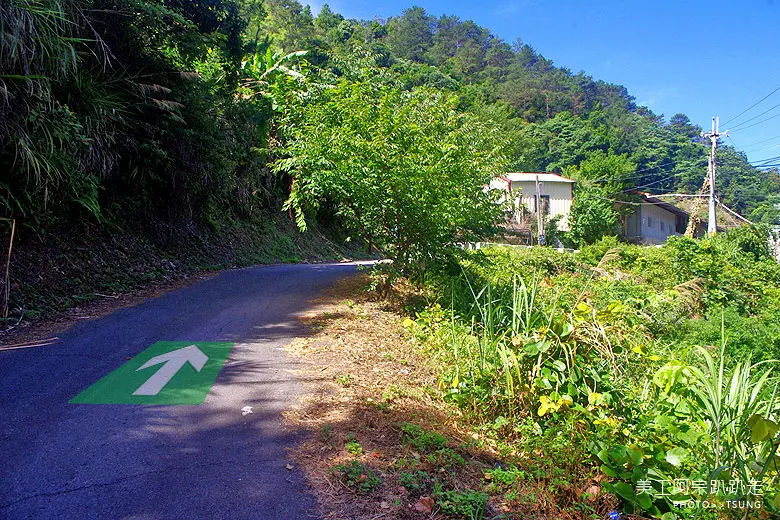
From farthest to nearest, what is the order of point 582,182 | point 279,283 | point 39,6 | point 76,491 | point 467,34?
point 467,34
point 582,182
point 279,283
point 39,6
point 76,491

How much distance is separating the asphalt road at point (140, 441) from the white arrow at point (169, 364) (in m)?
0.33

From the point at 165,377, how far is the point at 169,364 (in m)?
0.45

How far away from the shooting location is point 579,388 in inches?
198

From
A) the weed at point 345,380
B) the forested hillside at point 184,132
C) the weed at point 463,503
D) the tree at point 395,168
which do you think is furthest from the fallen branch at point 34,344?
the weed at point 463,503

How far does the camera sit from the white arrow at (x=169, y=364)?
5414 mm

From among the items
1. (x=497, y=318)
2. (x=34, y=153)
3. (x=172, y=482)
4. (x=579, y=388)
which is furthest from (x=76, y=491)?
(x=34, y=153)

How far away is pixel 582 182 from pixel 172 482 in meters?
45.0

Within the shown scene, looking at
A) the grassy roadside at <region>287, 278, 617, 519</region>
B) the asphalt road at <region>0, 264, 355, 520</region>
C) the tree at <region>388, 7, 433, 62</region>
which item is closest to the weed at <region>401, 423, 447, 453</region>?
the grassy roadside at <region>287, 278, 617, 519</region>

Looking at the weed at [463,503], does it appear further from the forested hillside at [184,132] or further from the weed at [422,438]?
the forested hillside at [184,132]

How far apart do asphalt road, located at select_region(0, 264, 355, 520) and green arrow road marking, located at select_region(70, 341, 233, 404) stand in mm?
129

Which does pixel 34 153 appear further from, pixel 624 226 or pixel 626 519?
pixel 624 226

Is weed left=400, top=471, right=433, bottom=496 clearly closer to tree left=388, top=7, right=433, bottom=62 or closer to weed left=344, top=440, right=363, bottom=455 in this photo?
weed left=344, top=440, right=363, bottom=455

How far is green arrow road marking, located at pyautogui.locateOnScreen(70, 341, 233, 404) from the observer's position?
513 cm

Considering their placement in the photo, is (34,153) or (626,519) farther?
(34,153)
